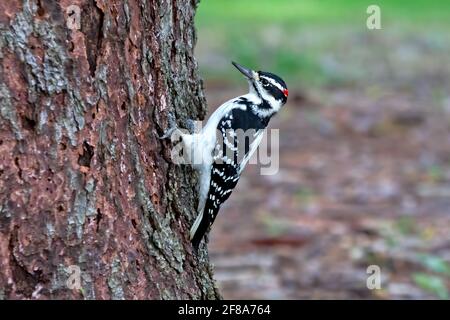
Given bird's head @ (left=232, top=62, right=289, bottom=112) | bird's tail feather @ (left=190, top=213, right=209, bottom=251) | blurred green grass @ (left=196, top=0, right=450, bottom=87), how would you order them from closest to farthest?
bird's tail feather @ (left=190, top=213, right=209, bottom=251)
bird's head @ (left=232, top=62, right=289, bottom=112)
blurred green grass @ (left=196, top=0, right=450, bottom=87)

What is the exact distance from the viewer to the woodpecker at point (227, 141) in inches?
185

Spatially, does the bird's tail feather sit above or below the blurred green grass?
below

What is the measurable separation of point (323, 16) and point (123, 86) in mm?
18474

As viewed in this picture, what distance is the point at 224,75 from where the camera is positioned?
1436 centimetres

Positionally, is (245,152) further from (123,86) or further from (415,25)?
(415,25)

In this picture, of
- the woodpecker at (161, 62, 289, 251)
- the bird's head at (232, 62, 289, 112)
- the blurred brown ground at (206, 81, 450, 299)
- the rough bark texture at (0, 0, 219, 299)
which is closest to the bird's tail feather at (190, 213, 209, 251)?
the woodpecker at (161, 62, 289, 251)

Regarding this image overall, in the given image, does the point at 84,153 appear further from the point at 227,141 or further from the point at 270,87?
the point at 270,87

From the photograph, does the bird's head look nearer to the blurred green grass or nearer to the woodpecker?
the woodpecker

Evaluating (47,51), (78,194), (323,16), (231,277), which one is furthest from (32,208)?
(323,16)

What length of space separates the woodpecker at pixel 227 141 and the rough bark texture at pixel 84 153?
319mm

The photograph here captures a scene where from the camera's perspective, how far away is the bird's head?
5672mm

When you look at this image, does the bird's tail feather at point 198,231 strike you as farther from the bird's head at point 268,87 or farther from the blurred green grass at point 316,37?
the blurred green grass at point 316,37

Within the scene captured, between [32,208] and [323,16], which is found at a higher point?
[323,16]

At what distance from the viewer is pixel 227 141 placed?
5.22m
